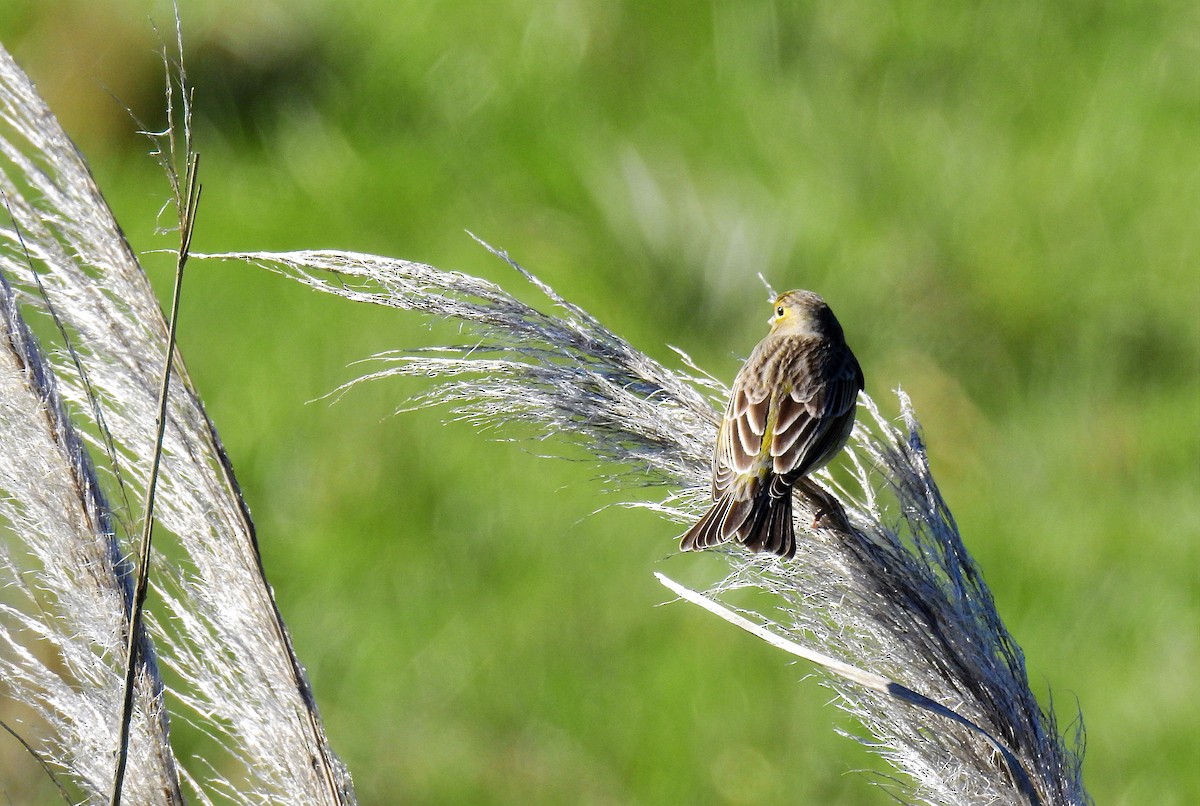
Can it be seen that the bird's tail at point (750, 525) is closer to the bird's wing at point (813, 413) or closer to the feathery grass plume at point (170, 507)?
the bird's wing at point (813, 413)

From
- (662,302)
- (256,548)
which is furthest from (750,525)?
(662,302)

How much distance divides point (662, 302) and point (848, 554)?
3.20m

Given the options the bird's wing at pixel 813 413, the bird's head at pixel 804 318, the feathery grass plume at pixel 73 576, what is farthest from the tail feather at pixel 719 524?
the bird's head at pixel 804 318

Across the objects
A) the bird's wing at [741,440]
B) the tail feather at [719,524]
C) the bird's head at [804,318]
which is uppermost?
the bird's head at [804,318]

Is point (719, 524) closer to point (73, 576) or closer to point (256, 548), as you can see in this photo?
point (256, 548)

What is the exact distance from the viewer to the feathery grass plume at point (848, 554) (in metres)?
2.23

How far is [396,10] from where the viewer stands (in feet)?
21.7

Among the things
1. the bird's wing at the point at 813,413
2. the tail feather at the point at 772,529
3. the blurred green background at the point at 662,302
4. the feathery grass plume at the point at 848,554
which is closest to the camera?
the feathery grass plume at the point at 848,554

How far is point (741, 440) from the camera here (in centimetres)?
325

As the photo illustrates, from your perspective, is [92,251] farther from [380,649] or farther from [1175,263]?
[1175,263]

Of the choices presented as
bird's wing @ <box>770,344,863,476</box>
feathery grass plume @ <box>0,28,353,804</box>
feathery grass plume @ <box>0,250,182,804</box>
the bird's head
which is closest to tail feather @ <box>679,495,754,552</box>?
bird's wing @ <box>770,344,863,476</box>

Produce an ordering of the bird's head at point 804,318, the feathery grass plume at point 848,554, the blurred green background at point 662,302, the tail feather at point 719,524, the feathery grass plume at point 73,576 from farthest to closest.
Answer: the blurred green background at point 662,302 → the bird's head at point 804,318 → the tail feather at point 719,524 → the feathery grass plume at point 848,554 → the feathery grass plume at point 73,576

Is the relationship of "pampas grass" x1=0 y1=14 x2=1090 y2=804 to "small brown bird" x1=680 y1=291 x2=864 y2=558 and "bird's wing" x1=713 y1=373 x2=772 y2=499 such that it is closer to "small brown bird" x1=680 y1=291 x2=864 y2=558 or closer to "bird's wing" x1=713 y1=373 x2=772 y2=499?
"small brown bird" x1=680 y1=291 x2=864 y2=558

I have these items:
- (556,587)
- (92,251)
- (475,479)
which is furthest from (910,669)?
(475,479)
